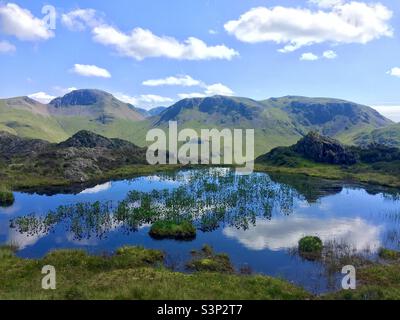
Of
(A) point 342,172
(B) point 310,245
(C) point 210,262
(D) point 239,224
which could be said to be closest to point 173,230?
(D) point 239,224

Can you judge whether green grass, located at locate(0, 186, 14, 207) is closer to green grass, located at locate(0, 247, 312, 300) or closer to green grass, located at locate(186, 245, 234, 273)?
green grass, located at locate(0, 247, 312, 300)

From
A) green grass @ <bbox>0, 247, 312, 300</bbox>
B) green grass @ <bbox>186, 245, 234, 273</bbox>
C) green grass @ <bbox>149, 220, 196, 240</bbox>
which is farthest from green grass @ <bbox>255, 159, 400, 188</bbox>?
green grass @ <bbox>0, 247, 312, 300</bbox>

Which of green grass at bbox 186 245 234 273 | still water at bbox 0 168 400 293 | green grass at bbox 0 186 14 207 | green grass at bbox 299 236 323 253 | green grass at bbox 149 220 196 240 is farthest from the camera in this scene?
green grass at bbox 0 186 14 207

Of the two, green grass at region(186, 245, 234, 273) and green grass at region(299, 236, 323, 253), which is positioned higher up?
green grass at region(299, 236, 323, 253)

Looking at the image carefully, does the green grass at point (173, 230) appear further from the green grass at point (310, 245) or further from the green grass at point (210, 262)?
the green grass at point (310, 245)

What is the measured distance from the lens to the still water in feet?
186

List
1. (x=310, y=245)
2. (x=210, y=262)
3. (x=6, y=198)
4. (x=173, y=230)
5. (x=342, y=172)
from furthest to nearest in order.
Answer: (x=342, y=172)
(x=6, y=198)
(x=173, y=230)
(x=310, y=245)
(x=210, y=262)

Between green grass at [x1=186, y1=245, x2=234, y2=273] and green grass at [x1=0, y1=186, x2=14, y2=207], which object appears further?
green grass at [x1=0, y1=186, x2=14, y2=207]

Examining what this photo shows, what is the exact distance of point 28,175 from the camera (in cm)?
14500

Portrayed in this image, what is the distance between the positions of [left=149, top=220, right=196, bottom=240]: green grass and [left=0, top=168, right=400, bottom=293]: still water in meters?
1.87

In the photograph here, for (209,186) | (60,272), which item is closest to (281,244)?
(60,272)

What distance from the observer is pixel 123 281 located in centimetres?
3869

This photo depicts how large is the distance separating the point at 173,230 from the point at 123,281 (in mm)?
29531

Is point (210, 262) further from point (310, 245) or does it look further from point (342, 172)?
point (342, 172)
